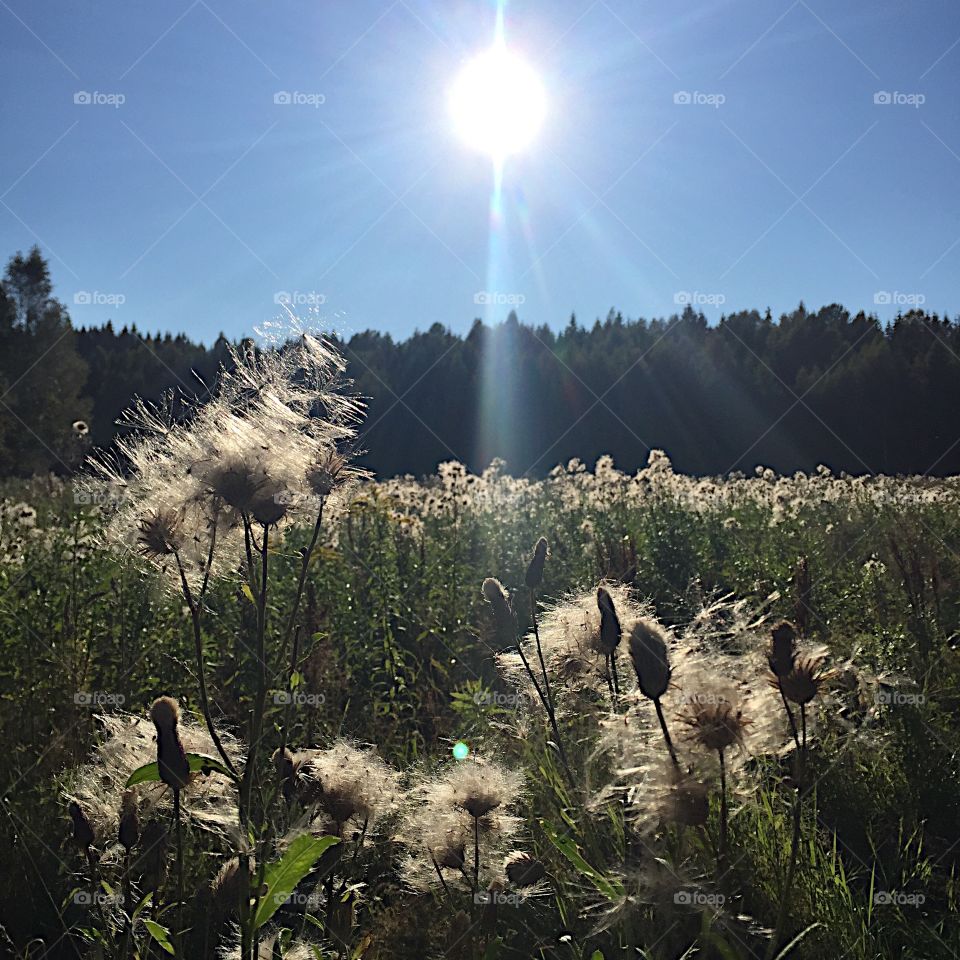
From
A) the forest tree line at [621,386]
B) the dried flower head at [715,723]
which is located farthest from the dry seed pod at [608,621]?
the forest tree line at [621,386]

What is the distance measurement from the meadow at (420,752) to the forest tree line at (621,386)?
34.2 metres

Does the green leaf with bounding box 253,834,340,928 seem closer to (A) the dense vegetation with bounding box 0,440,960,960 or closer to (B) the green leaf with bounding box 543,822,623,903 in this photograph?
(A) the dense vegetation with bounding box 0,440,960,960

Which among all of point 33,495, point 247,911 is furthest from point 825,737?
point 33,495

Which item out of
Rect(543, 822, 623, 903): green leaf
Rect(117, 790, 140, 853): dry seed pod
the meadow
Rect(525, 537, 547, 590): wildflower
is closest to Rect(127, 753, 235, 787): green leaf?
the meadow

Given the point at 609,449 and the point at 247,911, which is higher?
the point at 609,449

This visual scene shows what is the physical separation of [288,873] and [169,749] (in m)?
0.32

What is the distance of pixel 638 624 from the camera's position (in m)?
1.45

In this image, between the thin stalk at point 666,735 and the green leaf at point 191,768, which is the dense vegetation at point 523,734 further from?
the green leaf at point 191,768

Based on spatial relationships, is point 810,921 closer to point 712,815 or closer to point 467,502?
point 712,815

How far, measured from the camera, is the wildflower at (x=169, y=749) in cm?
139

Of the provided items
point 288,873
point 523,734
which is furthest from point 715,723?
point 523,734

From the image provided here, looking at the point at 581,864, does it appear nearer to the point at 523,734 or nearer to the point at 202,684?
the point at 202,684

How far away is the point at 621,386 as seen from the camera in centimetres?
5906

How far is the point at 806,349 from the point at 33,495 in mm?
56599
